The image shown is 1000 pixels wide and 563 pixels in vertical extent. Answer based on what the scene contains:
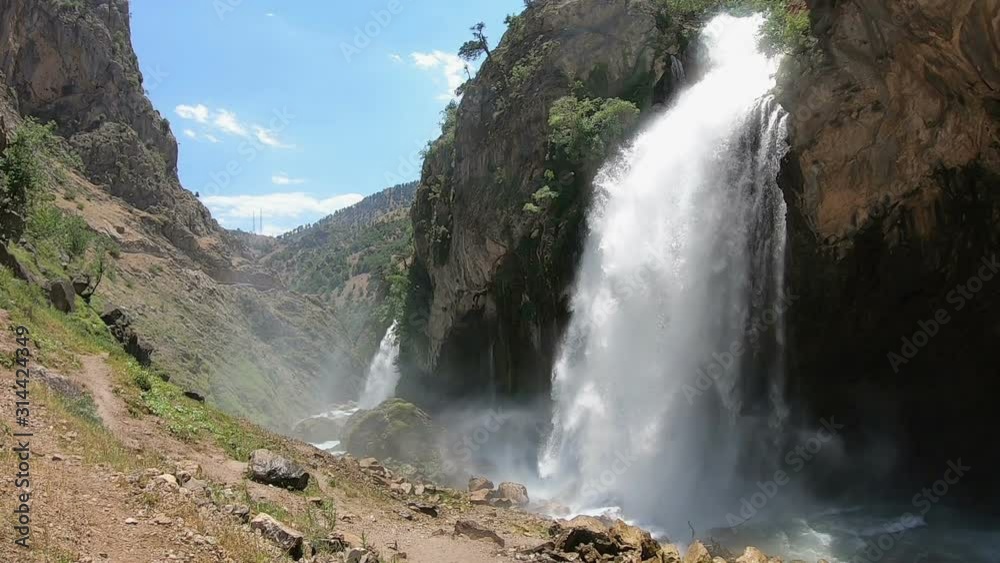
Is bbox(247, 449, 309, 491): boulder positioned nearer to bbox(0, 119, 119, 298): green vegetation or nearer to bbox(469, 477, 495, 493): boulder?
bbox(469, 477, 495, 493): boulder

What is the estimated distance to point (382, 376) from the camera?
213 ft

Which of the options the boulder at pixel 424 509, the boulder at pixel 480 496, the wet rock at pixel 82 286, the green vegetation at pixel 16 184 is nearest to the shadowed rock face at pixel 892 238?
the boulder at pixel 480 496

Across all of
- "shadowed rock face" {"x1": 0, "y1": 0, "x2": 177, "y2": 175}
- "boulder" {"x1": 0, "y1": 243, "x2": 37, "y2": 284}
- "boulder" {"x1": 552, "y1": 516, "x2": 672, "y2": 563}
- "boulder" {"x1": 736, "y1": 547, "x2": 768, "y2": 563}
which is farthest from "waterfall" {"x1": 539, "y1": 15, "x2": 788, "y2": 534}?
"shadowed rock face" {"x1": 0, "y1": 0, "x2": 177, "y2": 175}

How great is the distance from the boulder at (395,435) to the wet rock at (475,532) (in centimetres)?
1559

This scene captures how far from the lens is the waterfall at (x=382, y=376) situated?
205 feet

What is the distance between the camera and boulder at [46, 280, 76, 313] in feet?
73.6

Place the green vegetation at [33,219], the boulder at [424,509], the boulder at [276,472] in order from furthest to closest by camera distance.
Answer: the green vegetation at [33,219], the boulder at [424,509], the boulder at [276,472]

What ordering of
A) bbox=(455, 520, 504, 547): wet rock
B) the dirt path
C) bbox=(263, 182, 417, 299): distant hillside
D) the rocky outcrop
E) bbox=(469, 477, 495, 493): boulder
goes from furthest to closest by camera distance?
bbox=(263, 182, 417, 299): distant hillside → the rocky outcrop → bbox=(469, 477, 495, 493): boulder → bbox=(455, 520, 504, 547): wet rock → the dirt path

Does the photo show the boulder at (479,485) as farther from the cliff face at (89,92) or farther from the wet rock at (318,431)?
the cliff face at (89,92)

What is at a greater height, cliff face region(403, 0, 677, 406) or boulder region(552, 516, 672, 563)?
cliff face region(403, 0, 677, 406)

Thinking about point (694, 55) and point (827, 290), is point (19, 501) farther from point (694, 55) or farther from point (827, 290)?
point (694, 55)

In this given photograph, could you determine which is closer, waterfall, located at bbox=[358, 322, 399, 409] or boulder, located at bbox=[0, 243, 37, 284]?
boulder, located at bbox=[0, 243, 37, 284]

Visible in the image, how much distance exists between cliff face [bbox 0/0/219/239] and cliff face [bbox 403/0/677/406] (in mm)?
34191

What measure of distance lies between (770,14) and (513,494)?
19616 mm
